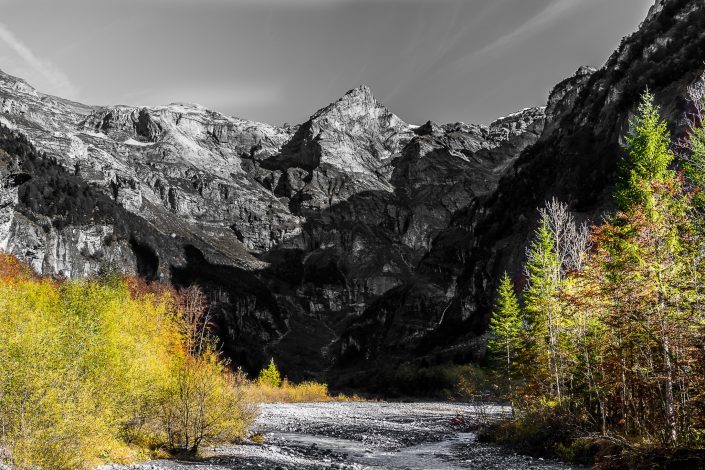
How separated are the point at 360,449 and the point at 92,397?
58.8 feet

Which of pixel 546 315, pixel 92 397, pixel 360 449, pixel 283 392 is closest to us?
pixel 92 397

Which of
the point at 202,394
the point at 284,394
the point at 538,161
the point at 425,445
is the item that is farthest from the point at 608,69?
the point at 202,394

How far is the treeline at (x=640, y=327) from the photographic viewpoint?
17500 mm

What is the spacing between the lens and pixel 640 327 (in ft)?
64.4

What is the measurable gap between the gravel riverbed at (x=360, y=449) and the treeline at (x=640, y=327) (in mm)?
3755

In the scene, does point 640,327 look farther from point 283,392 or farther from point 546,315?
point 283,392

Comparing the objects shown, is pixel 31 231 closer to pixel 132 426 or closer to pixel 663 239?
pixel 132 426

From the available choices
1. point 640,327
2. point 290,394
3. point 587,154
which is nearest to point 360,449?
point 640,327

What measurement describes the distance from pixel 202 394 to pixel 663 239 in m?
22.1

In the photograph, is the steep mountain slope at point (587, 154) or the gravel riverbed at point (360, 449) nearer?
the gravel riverbed at point (360, 449)

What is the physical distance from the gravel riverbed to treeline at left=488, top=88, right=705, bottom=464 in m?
3.75

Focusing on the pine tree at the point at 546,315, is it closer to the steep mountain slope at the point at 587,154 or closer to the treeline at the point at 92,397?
the treeline at the point at 92,397

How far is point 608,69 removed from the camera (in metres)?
178

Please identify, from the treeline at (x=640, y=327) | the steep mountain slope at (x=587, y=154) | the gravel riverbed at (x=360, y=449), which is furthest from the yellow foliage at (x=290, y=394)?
the treeline at (x=640, y=327)
